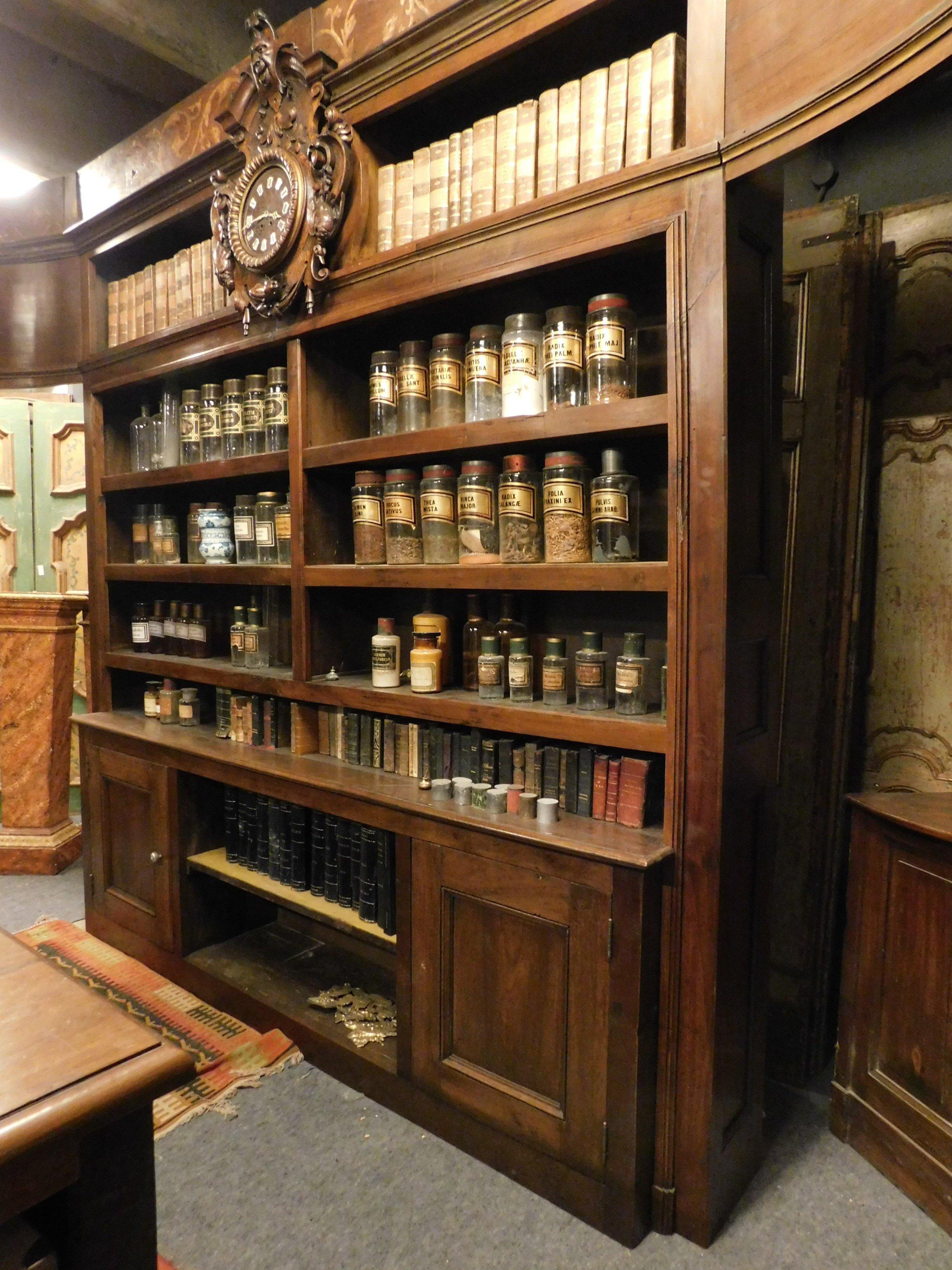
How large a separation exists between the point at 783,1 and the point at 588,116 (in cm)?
39

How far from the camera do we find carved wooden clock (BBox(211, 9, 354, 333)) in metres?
1.88

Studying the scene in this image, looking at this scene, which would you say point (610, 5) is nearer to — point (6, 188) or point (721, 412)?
point (721, 412)

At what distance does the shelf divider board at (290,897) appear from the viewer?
6.54 feet

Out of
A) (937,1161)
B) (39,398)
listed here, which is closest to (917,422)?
(937,1161)

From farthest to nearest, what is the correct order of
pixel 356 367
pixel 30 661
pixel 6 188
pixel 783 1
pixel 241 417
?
pixel 6 188, pixel 30 661, pixel 241 417, pixel 356 367, pixel 783 1

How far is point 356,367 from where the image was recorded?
7.13 ft

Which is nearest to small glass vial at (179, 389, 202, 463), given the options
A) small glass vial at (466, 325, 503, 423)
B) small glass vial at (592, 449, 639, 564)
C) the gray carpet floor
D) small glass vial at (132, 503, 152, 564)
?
small glass vial at (132, 503, 152, 564)

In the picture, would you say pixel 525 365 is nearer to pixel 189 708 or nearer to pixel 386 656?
pixel 386 656

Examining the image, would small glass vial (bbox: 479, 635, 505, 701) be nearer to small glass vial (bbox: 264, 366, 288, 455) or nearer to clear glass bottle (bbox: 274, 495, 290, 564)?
clear glass bottle (bbox: 274, 495, 290, 564)

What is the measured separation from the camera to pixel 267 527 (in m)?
2.27

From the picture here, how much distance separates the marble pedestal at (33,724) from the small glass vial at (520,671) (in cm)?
241

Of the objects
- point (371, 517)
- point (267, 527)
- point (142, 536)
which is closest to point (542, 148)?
point (371, 517)

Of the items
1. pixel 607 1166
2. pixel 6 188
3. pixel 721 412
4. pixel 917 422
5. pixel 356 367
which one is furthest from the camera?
pixel 6 188

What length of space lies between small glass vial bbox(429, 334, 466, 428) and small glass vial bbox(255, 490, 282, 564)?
0.64 meters
